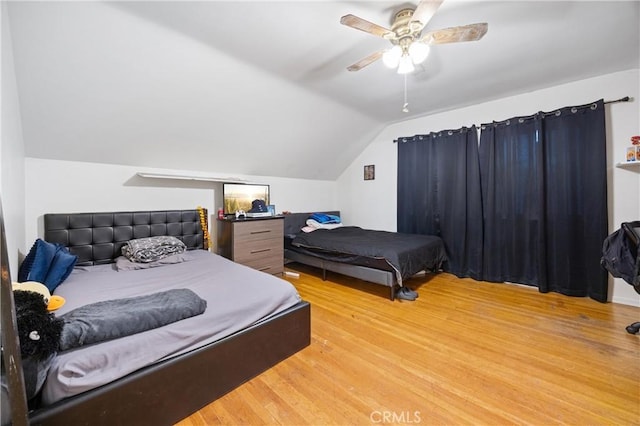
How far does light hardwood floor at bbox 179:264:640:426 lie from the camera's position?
1.36 metres

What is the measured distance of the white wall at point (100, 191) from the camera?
7.74 feet

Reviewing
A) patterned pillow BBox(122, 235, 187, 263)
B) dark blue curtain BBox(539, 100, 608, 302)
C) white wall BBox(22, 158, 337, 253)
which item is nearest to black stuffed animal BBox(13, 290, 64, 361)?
patterned pillow BBox(122, 235, 187, 263)

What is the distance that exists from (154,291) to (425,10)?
2.59 metres

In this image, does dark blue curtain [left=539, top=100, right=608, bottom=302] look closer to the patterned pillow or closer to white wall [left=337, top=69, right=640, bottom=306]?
white wall [left=337, top=69, right=640, bottom=306]

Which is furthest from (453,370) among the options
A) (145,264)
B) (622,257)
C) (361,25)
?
(145,264)

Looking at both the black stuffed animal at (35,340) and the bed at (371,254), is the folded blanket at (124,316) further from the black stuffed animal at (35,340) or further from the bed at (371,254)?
the bed at (371,254)

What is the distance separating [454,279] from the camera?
359 centimetres

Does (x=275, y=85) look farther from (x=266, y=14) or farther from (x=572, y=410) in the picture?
(x=572, y=410)

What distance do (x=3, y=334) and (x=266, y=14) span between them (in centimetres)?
217

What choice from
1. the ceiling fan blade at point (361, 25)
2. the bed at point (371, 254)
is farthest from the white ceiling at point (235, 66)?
the bed at point (371, 254)

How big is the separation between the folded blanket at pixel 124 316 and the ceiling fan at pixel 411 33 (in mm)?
1968

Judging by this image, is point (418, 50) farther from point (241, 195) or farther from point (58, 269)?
point (58, 269)

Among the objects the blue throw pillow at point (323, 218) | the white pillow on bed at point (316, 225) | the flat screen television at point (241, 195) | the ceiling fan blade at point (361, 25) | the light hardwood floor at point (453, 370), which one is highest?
the ceiling fan blade at point (361, 25)

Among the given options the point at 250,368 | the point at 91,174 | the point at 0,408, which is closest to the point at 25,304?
the point at 0,408
